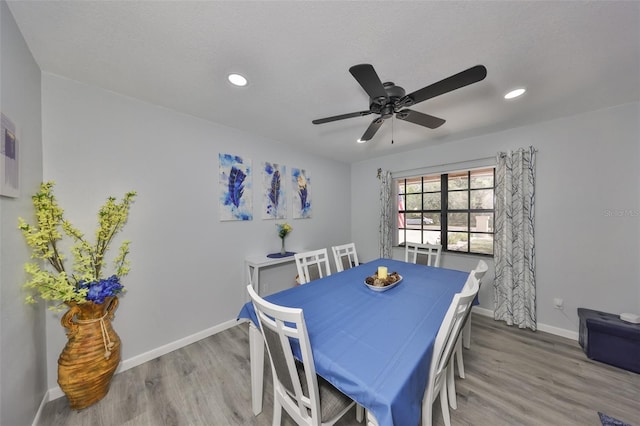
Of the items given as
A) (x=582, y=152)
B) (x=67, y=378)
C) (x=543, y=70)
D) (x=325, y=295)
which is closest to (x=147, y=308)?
(x=67, y=378)

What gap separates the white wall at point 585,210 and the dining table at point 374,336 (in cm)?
150

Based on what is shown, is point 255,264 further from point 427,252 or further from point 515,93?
point 515,93

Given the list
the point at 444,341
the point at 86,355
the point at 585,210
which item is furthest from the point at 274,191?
the point at 585,210

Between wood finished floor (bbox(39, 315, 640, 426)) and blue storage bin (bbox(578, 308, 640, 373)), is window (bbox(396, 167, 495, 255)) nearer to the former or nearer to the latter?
blue storage bin (bbox(578, 308, 640, 373))

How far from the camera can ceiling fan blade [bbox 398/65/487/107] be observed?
1108mm

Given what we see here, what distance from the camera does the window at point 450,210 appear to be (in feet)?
10.3

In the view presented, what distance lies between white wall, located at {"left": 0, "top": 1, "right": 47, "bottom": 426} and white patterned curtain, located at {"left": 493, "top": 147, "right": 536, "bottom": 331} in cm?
420

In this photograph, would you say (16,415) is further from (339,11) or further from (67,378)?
(339,11)

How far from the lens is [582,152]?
2.33m

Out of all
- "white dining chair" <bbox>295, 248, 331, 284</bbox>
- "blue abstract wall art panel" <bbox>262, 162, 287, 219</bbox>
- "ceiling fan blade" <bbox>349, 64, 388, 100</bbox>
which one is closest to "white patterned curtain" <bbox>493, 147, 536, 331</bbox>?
"white dining chair" <bbox>295, 248, 331, 284</bbox>

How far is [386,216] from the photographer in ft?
12.6

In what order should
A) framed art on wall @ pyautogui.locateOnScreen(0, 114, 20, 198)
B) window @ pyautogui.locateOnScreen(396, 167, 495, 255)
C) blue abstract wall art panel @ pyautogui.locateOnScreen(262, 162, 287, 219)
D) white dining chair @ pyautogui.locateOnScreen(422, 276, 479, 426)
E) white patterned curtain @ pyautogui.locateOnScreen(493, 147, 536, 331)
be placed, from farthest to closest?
window @ pyautogui.locateOnScreen(396, 167, 495, 255) < blue abstract wall art panel @ pyautogui.locateOnScreen(262, 162, 287, 219) < white patterned curtain @ pyautogui.locateOnScreen(493, 147, 536, 331) < framed art on wall @ pyautogui.locateOnScreen(0, 114, 20, 198) < white dining chair @ pyautogui.locateOnScreen(422, 276, 479, 426)

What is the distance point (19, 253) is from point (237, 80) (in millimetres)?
1756

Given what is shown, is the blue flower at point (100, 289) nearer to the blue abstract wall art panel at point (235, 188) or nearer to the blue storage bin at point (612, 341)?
the blue abstract wall art panel at point (235, 188)
